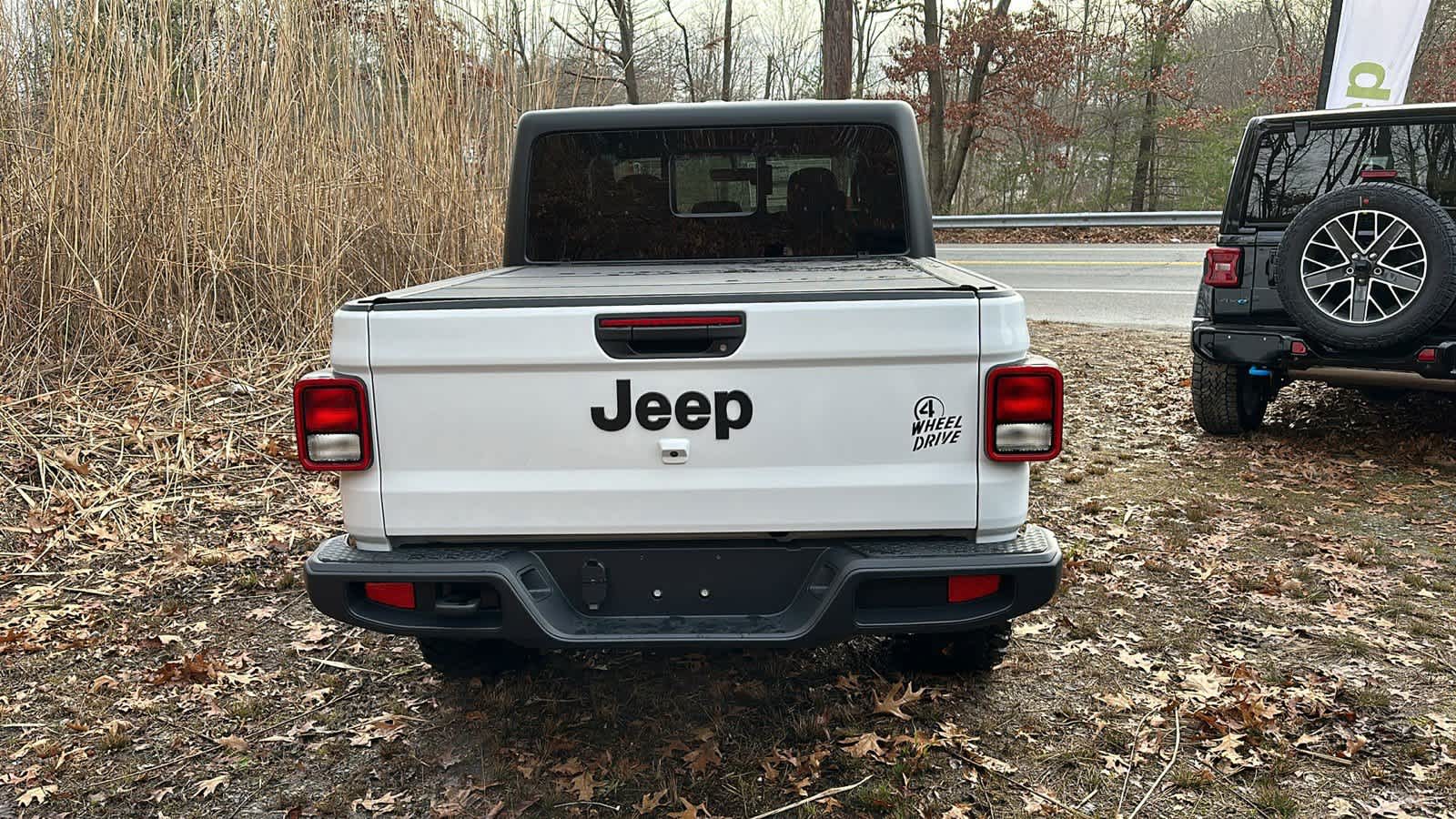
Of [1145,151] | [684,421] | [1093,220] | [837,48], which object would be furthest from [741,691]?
[1145,151]

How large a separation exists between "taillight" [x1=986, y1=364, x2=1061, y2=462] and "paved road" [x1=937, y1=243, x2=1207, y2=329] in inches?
349

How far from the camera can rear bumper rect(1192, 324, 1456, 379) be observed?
486cm

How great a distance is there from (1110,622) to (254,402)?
4699 millimetres

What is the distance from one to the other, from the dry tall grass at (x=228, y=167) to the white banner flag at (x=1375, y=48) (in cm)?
718

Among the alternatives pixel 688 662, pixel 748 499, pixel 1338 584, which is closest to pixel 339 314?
pixel 748 499

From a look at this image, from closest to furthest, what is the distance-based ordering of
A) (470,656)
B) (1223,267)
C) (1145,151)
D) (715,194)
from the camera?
1. (470,656)
2. (715,194)
3. (1223,267)
4. (1145,151)

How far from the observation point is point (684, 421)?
2.41 m

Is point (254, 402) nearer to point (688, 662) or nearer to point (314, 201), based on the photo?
point (314, 201)

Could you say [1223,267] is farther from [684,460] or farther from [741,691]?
[684,460]

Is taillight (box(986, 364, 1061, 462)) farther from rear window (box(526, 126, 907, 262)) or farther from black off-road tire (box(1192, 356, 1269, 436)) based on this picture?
black off-road tire (box(1192, 356, 1269, 436))

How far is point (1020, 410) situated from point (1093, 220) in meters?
18.8

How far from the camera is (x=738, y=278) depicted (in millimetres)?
3008

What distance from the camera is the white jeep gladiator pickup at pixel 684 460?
7.77 feet

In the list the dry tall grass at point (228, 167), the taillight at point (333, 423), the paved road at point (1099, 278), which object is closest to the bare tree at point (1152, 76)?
the paved road at point (1099, 278)
